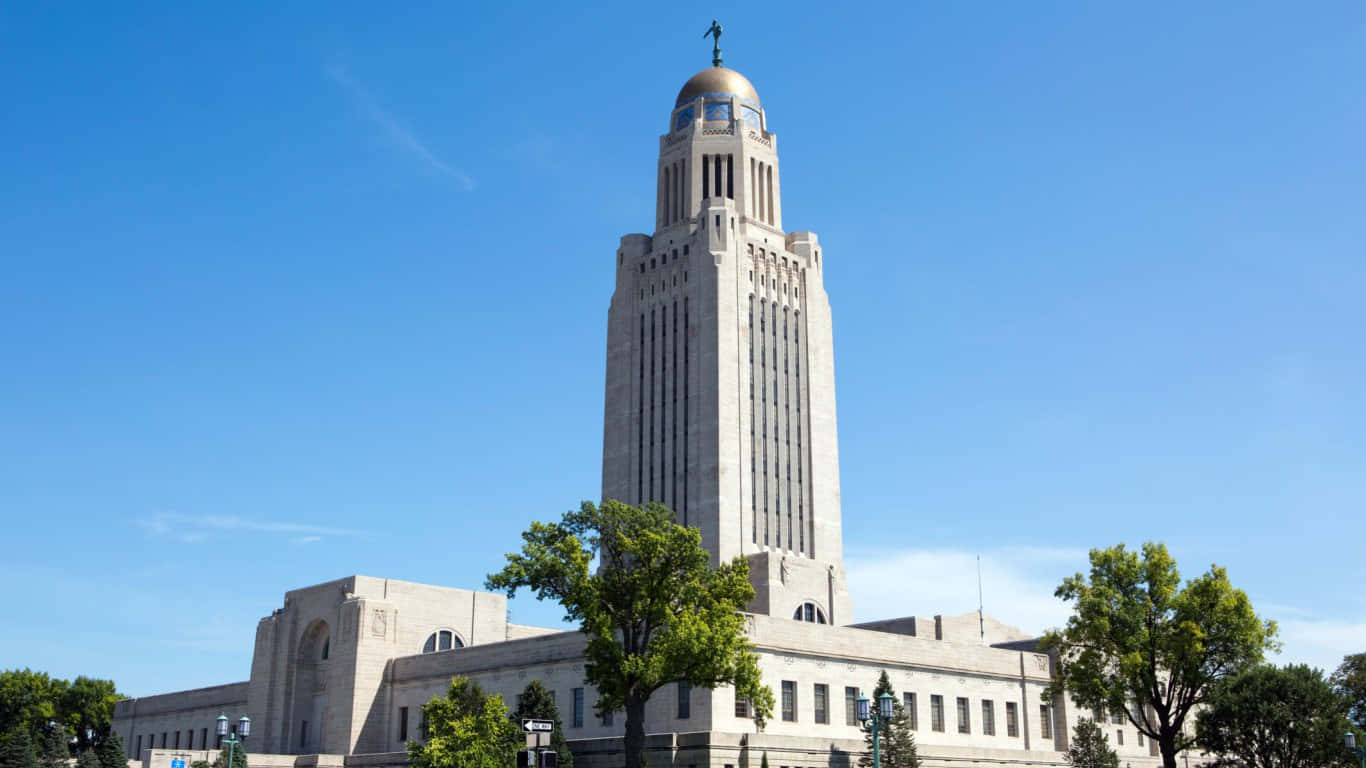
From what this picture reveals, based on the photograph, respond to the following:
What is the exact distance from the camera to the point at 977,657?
71.3 meters

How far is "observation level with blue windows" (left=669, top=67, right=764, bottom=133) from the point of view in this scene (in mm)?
A: 101375

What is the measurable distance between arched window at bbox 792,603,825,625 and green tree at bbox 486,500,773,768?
99.1 ft

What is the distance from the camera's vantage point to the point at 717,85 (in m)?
102

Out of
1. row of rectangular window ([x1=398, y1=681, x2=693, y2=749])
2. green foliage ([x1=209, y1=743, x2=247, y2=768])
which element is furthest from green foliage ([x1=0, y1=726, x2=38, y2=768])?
row of rectangular window ([x1=398, y1=681, x2=693, y2=749])

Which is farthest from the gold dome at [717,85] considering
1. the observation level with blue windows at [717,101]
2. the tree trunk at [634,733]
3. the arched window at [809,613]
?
the tree trunk at [634,733]

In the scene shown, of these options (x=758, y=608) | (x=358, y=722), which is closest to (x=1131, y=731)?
(x=758, y=608)

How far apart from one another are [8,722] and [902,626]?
73083mm

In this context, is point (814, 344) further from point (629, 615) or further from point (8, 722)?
point (8, 722)

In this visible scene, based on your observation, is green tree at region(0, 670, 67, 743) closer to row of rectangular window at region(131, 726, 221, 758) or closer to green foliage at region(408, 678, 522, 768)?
row of rectangular window at region(131, 726, 221, 758)

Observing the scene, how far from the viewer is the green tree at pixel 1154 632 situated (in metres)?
58.2

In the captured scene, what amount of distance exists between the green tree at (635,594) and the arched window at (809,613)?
30211mm

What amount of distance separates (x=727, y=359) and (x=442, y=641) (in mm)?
28115

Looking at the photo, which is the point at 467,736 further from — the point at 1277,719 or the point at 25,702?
the point at 25,702

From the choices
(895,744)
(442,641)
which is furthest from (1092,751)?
(442,641)
